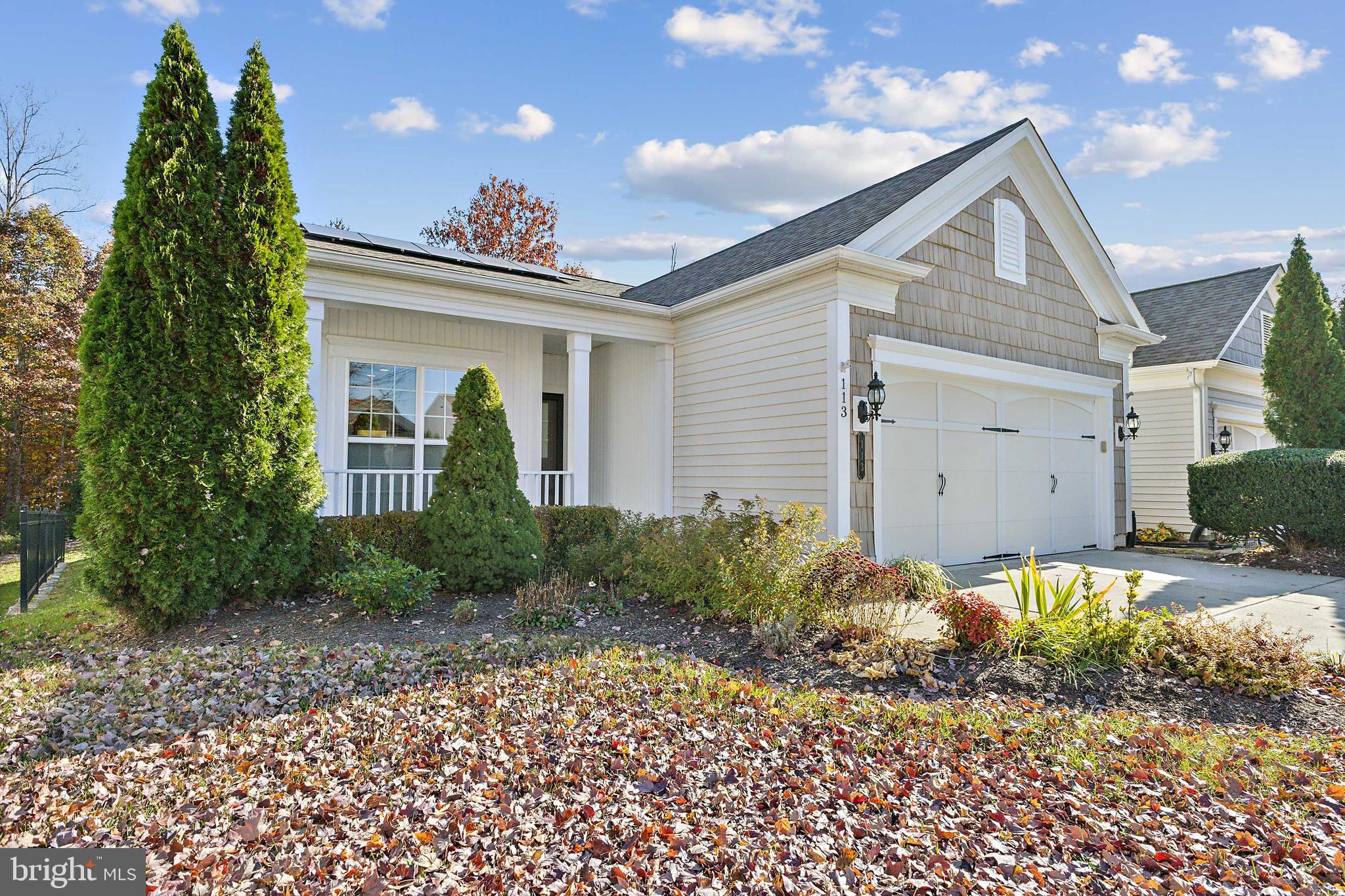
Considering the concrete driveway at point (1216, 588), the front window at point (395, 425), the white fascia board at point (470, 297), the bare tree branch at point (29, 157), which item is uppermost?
the bare tree branch at point (29, 157)

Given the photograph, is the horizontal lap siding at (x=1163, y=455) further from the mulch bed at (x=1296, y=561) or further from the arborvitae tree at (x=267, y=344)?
the arborvitae tree at (x=267, y=344)

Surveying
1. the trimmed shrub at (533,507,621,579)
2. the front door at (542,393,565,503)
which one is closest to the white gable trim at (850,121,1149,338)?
the trimmed shrub at (533,507,621,579)

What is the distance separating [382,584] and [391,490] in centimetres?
227

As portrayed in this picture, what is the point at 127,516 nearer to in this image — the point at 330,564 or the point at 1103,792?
the point at 330,564

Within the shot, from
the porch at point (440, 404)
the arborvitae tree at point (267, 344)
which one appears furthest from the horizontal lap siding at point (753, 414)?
the arborvitae tree at point (267, 344)

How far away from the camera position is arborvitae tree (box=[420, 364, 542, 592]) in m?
6.38

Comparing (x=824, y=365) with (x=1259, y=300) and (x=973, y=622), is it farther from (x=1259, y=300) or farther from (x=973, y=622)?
(x=1259, y=300)

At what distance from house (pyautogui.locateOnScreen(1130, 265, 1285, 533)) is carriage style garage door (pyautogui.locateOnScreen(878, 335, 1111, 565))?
164 inches

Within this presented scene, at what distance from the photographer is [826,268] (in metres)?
7.53

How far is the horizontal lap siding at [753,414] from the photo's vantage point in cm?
775

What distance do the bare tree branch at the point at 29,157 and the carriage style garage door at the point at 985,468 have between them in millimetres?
19034

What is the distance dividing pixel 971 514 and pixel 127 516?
878cm

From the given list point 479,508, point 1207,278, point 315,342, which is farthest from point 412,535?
point 1207,278

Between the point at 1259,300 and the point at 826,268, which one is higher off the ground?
the point at 1259,300
